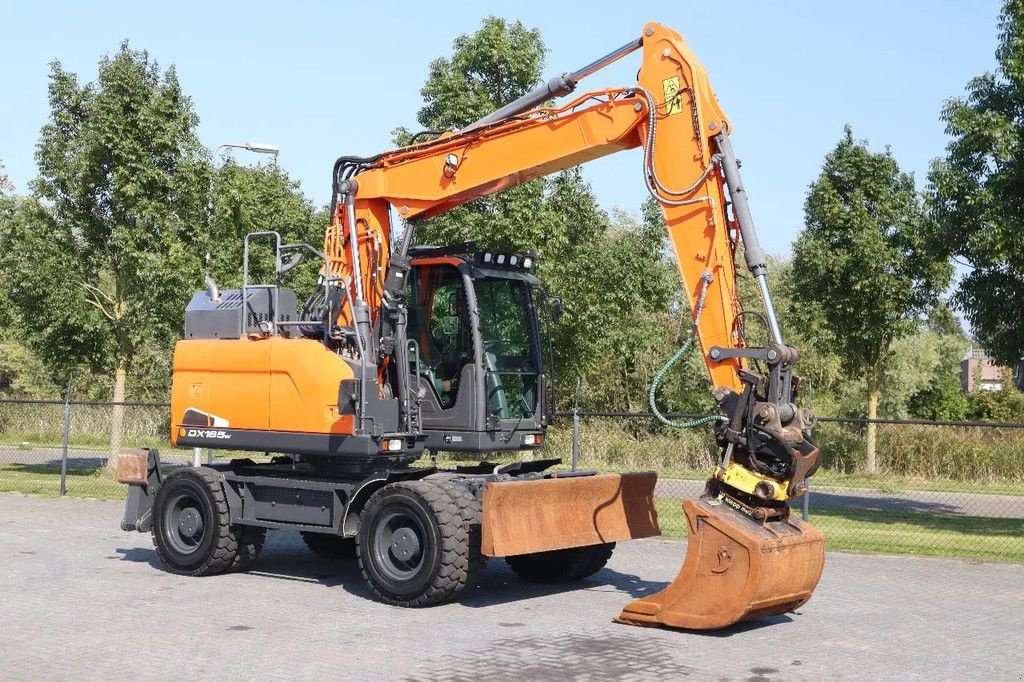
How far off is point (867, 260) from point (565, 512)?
16605 mm

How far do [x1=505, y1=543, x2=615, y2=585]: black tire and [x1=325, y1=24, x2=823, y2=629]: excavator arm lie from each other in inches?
25.9

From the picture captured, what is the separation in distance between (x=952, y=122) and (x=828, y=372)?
19.9 meters

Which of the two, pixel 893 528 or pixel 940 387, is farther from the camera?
pixel 940 387

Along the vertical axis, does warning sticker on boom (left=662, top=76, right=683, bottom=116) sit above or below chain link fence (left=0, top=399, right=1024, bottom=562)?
above

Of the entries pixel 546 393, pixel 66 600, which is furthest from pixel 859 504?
pixel 66 600

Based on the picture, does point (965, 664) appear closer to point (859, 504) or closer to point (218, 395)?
point (218, 395)

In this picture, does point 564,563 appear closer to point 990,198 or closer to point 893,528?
point 893,528

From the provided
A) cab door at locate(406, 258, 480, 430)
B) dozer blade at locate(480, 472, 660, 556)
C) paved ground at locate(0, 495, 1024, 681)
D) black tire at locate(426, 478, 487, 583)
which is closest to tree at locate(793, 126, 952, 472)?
paved ground at locate(0, 495, 1024, 681)

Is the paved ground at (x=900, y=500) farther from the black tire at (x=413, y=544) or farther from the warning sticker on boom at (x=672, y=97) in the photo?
the warning sticker on boom at (x=672, y=97)

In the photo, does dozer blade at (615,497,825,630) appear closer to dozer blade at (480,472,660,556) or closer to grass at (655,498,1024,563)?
dozer blade at (480,472,660,556)

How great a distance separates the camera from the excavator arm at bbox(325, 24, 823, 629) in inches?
384

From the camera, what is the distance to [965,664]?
915 centimetres

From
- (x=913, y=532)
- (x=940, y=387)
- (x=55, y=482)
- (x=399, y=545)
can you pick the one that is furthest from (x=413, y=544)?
(x=940, y=387)

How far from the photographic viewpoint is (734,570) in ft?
31.5
